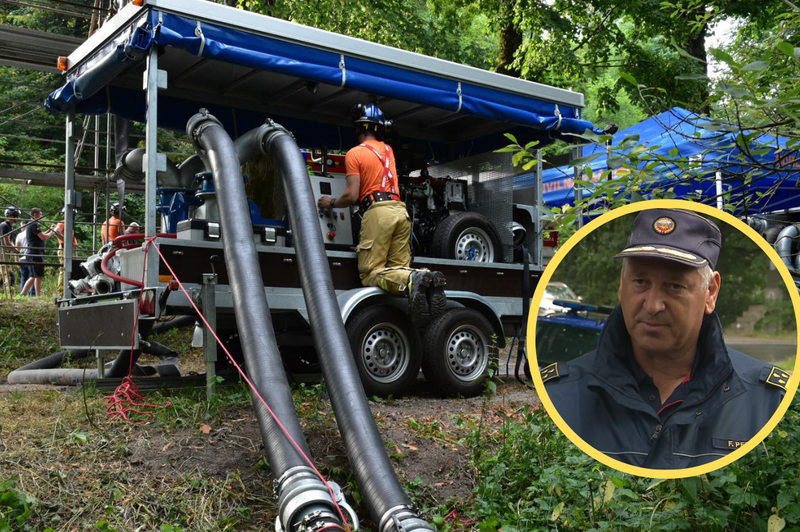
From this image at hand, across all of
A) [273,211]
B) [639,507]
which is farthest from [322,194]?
[639,507]

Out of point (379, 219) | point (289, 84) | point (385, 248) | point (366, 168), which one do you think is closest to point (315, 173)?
point (289, 84)

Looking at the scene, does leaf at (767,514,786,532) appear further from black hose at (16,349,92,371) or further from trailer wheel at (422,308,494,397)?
black hose at (16,349,92,371)

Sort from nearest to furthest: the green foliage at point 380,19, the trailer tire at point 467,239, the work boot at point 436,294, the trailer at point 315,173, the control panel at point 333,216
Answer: the trailer at point 315,173 → the work boot at point 436,294 → the control panel at point 333,216 → the trailer tire at point 467,239 → the green foliage at point 380,19

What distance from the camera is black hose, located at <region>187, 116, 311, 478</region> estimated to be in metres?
4.73

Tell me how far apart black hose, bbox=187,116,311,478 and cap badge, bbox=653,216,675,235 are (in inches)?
119

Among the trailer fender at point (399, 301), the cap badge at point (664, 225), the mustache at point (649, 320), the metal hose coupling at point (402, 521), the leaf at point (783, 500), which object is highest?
the cap badge at point (664, 225)

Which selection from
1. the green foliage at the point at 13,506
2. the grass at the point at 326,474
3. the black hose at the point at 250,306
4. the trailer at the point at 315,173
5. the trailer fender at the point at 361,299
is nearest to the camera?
the grass at the point at 326,474

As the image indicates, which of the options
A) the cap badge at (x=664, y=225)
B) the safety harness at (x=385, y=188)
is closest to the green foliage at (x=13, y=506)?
the cap badge at (x=664, y=225)

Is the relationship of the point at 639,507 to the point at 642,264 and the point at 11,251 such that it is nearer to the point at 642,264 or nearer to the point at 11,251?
the point at 642,264

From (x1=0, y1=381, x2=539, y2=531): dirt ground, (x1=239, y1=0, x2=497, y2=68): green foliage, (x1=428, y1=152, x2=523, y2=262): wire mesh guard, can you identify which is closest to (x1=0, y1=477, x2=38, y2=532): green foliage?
(x1=0, y1=381, x2=539, y2=531): dirt ground

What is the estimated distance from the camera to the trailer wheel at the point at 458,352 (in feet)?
24.8

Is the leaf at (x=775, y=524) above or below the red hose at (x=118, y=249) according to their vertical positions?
below

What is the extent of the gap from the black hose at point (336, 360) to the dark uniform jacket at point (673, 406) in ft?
7.20

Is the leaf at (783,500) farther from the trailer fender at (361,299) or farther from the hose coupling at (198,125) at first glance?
the hose coupling at (198,125)
